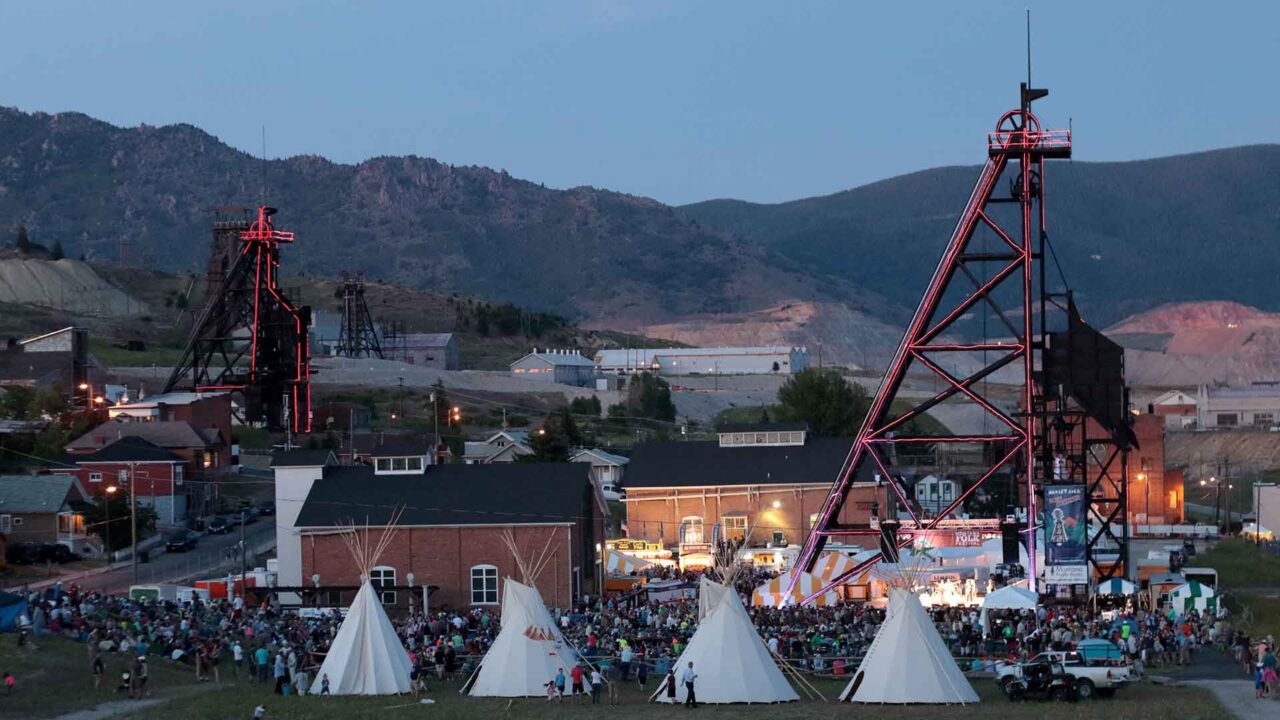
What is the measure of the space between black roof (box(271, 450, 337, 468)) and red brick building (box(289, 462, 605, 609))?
9.99 ft

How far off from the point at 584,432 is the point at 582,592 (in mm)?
57877

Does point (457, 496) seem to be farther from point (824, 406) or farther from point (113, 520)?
point (824, 406)

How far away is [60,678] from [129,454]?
41.9 m

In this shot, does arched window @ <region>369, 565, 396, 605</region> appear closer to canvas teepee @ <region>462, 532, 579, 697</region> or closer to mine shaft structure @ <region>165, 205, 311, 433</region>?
canvas teepee @ <region>462, 532, 579, 697</region>

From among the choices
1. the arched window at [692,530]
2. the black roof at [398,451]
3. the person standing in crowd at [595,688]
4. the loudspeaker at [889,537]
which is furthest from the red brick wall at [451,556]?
the person standing in crowd at [595,688]

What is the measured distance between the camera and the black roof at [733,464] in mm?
75062

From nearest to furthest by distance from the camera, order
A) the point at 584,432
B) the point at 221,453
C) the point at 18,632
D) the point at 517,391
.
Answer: the point at 18,632 → the point at 221,453 → the point at 584,432 → the point at 517,391

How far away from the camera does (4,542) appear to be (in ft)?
206

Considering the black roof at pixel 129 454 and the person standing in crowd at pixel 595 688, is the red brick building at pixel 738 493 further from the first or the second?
the person standing in crowd at pixel 595 688

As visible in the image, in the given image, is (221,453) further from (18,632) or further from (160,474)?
(18,632)

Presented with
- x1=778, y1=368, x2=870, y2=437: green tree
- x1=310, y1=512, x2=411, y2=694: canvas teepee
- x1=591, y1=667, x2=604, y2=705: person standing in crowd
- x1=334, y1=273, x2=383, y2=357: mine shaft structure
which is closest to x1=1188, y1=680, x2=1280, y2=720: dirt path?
x1=591, y1=667, x2=604, y2=705: person standing in crowd

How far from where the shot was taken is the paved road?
60.7m

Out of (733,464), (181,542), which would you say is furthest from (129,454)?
(733,464)

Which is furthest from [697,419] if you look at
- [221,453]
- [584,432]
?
[221,453]
